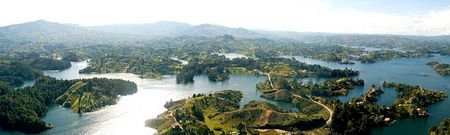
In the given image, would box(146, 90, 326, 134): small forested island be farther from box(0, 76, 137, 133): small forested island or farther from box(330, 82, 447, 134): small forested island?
box(0, 76, 137, 133): small forested island

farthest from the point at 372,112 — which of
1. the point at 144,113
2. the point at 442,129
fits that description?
the point at 144,113

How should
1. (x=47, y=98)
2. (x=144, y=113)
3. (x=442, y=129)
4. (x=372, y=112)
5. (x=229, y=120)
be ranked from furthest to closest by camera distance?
1. (x=47, y=98)
2. (x=144, y=113)
3. (x=372, y=112)
4. (x=229, y=120)
5. (x=442, y=129)

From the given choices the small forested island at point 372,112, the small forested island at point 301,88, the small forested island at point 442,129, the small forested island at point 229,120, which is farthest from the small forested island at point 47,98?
the small forested island at point 442,129

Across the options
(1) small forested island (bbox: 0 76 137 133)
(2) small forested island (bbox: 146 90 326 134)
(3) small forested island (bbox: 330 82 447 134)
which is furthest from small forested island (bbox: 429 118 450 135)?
(1) small forested island (bbox: 0 76 137 133)

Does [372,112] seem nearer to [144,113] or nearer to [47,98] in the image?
[144,113]

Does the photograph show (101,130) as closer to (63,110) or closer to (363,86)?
(63,110)

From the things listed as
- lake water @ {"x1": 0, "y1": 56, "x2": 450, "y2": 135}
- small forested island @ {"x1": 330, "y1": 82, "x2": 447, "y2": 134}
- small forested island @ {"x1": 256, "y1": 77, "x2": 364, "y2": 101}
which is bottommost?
lake water @ {"x1": 0, "y1": 56, "x2": 450, "y2": 135}
